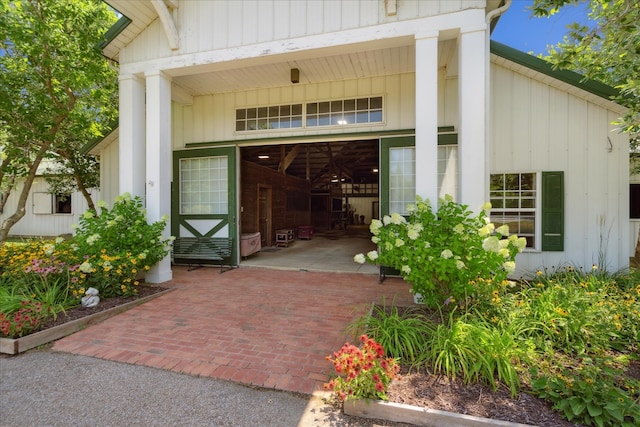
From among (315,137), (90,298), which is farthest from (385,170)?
(90,298)

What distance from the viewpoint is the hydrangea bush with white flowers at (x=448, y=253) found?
9.42 feet

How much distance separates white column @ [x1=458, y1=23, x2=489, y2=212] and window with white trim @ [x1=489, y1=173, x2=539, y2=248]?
5.76ft

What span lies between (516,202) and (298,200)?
9292 mm

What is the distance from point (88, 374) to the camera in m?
2.49

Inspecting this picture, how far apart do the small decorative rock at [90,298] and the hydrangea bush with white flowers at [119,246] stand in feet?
0.66

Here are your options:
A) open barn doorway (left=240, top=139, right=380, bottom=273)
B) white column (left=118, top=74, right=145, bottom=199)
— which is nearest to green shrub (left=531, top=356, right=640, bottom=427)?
open barn doorway (left=240, top=139, right=380, bottom=273)

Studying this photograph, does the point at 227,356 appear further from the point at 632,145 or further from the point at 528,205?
the point at 632,145

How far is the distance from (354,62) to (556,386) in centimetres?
509

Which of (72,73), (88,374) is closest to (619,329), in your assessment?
(88,374)

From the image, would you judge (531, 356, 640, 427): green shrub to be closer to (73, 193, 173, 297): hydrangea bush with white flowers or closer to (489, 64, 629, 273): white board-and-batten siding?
(489, 64, 629, 273): white board-and-batten siding

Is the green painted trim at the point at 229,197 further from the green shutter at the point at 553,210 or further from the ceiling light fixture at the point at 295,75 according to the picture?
the green shutter at the point at 553,210

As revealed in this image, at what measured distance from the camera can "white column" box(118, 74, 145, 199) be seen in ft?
17.3

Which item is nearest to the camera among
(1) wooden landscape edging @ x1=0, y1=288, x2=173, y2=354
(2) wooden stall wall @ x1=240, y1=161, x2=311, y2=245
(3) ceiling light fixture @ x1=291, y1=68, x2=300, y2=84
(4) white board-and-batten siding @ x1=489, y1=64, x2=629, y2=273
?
(1) wooden landscape edging @ x1=0, y1=288, x2=173, y2=354

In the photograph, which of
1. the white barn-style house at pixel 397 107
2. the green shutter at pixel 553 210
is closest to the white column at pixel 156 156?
the white barn-style house at pixel 397 107
